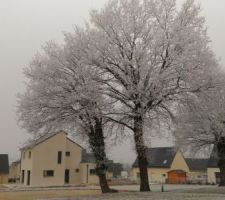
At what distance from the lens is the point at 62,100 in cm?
2680

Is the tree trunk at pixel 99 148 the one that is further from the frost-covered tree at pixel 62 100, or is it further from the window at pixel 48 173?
the window at pixel 48 173

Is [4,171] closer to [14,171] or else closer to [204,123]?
[14,171]

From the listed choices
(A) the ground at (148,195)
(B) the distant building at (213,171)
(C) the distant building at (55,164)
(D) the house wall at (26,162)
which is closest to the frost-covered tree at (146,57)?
(A) the ground at (148,195)

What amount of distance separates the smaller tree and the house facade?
102ft

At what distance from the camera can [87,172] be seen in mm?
66875

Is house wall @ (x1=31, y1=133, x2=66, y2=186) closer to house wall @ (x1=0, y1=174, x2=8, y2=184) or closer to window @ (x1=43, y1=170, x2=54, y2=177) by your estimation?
window @ (x1=43, y1=170, x2=54, y2=177)

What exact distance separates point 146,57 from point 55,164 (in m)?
39.8

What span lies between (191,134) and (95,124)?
54.4 feet

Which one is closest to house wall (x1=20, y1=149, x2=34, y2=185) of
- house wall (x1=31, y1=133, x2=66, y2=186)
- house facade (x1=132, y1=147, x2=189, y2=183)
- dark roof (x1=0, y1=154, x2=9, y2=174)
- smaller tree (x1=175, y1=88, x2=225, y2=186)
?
house wall (x1=31, y1=133, x2=66, y2=186)

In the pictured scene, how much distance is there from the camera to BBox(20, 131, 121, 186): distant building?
60.8m

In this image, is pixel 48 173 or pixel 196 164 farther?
pixel 196 164

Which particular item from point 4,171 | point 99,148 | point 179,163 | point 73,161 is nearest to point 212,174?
point 179,163

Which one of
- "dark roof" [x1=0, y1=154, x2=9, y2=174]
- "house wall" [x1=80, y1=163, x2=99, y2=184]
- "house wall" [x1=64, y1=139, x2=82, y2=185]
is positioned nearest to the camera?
"house wall" [x1=64, y1=139, x2=82, y2=185]

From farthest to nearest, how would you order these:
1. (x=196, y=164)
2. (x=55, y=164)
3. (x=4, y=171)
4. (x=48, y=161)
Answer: (x=196, y=164), (x=4, y=171), (x=55, y=164), (x=48, y=161)
